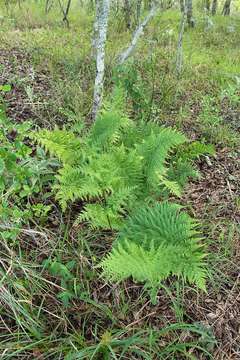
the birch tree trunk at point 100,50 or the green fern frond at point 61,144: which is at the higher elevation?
the birch tree trunk at point 100,50

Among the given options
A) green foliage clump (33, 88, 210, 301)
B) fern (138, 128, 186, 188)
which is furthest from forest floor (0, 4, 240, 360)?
fern (138, 128, 186, 188)

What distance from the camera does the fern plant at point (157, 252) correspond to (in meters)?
2.04

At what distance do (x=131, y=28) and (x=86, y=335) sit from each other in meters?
7.27

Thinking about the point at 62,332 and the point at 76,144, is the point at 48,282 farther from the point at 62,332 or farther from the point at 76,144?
the point at 76,144

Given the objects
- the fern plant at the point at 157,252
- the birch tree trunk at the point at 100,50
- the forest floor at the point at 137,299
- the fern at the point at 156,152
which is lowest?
the forest floor at the point at 137,299

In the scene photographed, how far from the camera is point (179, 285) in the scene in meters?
2.56

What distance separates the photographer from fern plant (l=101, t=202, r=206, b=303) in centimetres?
204

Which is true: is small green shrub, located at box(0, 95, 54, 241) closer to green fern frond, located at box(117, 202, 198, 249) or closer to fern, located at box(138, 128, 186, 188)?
green fern frond, located at box(117, 202, 198, 249)

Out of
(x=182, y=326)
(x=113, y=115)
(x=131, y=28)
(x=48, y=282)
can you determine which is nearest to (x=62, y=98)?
(x=113, y=115)

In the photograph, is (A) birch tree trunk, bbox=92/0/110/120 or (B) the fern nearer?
(B) the fern

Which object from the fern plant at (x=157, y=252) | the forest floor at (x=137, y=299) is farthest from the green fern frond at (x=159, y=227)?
the forest floor at (x=137, y=299)

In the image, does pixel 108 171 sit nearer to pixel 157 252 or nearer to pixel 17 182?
pixel 17 182

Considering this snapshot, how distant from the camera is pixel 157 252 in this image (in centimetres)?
213

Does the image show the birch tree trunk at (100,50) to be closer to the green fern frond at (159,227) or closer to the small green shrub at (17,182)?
the small green shrub at (17,182)
